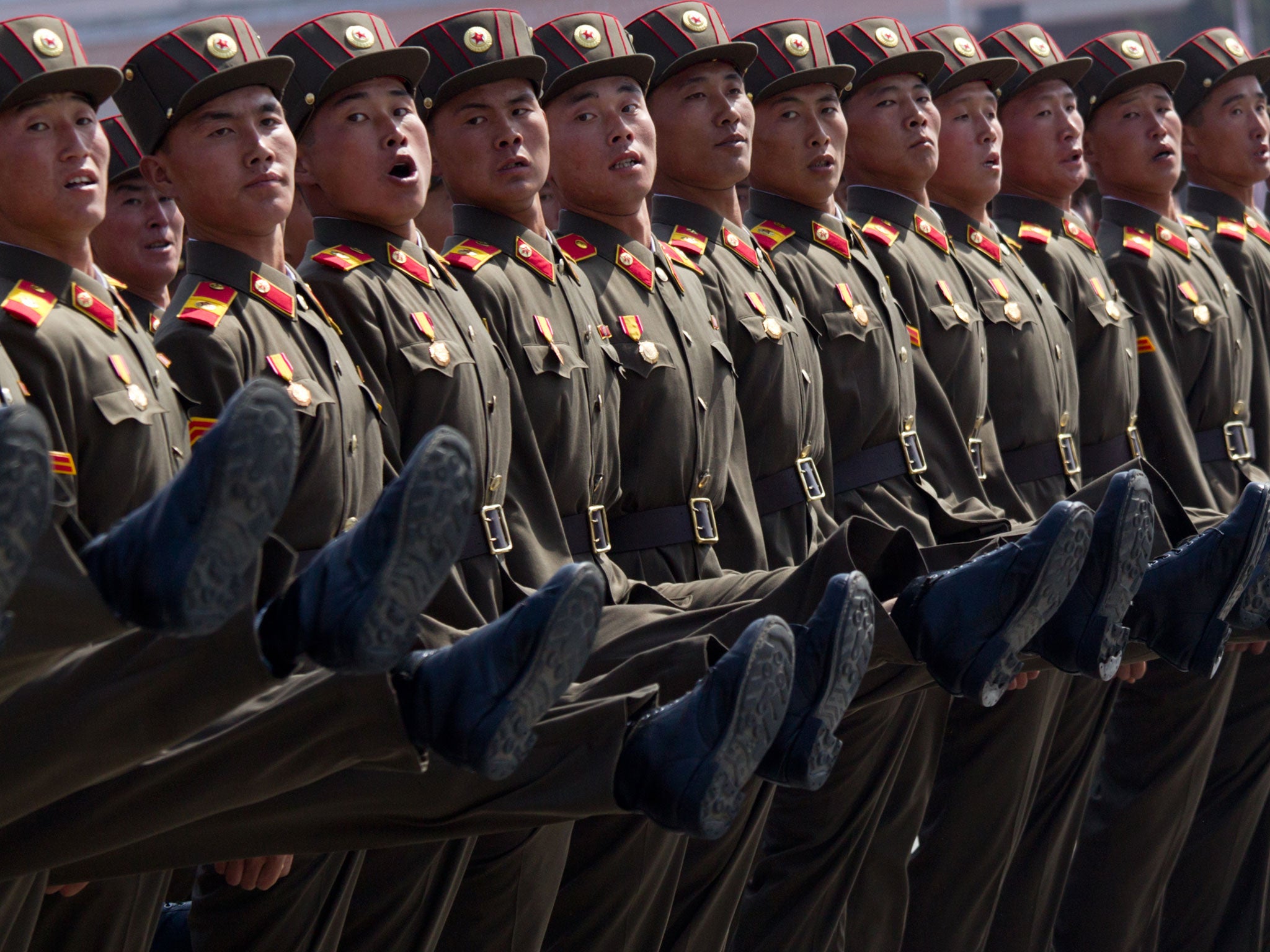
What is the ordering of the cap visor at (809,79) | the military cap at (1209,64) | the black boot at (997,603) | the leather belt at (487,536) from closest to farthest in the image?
the black boot at (997,603), the leather belt at (487,536), the cap visor at (809,79), the military cap at (1209,64)

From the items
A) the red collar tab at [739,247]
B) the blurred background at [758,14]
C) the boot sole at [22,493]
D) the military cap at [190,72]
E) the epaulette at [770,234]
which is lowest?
the blurred background at [758,14]

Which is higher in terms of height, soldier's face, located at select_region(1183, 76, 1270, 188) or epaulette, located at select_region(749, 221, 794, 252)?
epaulette, located at select_region(749, 221, 794, 252)

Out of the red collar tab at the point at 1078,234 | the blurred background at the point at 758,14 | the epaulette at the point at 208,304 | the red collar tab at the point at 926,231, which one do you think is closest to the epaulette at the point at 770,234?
the red collar tab at the point at 926,231

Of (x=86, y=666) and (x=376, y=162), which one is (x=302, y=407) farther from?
(x=86, y=666)

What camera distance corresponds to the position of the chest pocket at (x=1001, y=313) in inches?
199

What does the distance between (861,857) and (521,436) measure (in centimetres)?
131

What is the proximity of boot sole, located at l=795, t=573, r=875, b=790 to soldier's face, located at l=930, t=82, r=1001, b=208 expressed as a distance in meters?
2.35

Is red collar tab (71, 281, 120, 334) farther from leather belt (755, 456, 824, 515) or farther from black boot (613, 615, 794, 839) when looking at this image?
leather belt (755, 456, 824, 515)

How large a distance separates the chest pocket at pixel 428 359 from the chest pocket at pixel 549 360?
9.5 inches

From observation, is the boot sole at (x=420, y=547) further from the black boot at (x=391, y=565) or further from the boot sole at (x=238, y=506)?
the boot sole at (x=238, y=506)

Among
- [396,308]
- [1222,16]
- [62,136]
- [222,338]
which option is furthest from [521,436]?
[1222,16]

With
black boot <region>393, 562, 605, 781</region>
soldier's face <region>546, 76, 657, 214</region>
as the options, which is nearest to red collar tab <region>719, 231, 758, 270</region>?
soldier's face <region>546, 76, 657, 214</region>

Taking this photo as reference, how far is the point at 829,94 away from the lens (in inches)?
189

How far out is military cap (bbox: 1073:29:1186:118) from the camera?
18.7 feet
